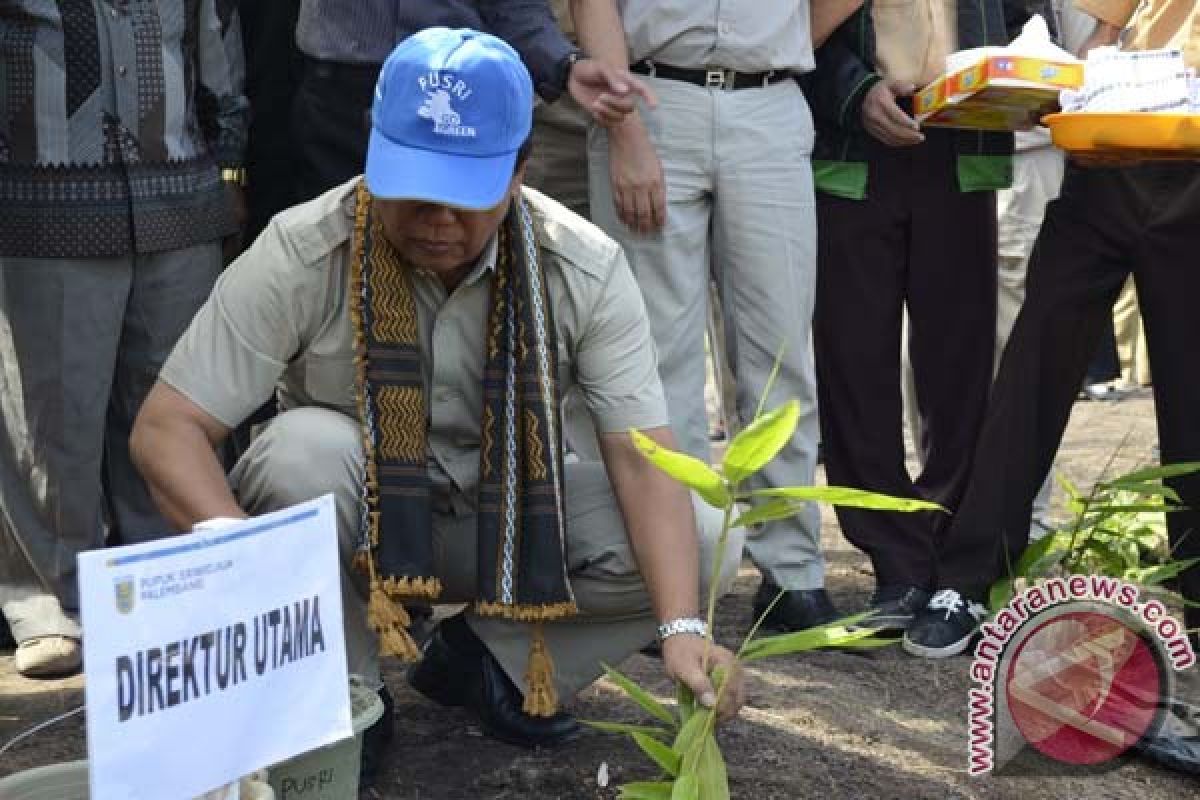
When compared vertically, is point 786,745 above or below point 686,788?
below

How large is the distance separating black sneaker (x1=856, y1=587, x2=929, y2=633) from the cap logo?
5.71 feet

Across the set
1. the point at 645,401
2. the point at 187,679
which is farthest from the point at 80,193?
the point at 187,679

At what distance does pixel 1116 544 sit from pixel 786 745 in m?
1.58

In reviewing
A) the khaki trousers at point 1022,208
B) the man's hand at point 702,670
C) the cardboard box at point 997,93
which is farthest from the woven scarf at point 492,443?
the khaki trousers at point 1022,208

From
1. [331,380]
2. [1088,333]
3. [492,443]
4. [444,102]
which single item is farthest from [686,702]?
[1088,333]

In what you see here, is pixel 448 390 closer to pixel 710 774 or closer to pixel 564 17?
pixel 710 774

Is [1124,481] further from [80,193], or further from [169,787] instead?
[169,787]

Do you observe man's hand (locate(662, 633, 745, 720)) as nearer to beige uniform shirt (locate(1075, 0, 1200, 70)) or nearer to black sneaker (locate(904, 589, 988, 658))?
black sneaker (locate(904, 589, 988, 658))

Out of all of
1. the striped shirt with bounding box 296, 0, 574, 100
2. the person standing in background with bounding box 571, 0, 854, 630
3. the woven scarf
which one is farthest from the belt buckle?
the woven scarf

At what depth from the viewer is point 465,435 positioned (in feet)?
10.7

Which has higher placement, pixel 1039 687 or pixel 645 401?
pixel 645 401

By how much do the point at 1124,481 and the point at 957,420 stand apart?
0.53 m

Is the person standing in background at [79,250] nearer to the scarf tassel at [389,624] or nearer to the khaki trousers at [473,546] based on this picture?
the khaki trousers at [473,546]

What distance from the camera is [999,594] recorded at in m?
4.16
